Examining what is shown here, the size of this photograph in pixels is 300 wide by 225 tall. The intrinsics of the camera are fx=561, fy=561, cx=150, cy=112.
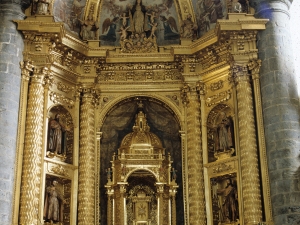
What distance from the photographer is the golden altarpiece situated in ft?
53.0

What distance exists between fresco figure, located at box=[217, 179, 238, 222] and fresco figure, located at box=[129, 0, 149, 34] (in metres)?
6.08

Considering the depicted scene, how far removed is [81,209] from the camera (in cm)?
1677

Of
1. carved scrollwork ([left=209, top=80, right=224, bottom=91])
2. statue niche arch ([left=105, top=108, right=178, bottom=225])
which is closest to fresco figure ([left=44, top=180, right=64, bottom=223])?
statue niche arch ([left=105, top=108, right=178, bottom=225])

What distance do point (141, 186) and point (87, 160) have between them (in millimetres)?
1923

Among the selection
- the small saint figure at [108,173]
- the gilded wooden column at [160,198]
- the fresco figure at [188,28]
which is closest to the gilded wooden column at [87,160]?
the small saint figure at [108,173]

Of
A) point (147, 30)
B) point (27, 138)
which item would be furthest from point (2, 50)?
point (147, 30)

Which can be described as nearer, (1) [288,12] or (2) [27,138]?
(2) [27,138]

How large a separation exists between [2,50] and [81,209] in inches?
205

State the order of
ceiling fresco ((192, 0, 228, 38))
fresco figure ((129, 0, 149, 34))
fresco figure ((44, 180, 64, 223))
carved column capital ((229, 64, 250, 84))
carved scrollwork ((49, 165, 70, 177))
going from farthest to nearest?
fresco figure ((129, 0, 149, 34)) → ceiling fresco ((192, 0, 228, 38)) → carved column capital ((229, 64, 250, 84)) → carved scrollwork ((49, 165, 70, 177)) → fresco figure ((44, 180, 64, 223))

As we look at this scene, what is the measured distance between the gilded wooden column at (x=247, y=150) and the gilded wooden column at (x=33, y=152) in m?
5.77

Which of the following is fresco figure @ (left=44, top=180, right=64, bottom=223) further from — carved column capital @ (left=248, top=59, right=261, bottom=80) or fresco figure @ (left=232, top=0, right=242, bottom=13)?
fresco figure @ (left=232, top=0, right=242, bottom=13)

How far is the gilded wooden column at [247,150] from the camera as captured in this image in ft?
50.2

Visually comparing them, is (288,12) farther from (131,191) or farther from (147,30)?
(131,191)

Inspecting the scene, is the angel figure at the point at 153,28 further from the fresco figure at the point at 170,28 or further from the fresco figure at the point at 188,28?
the fresco figure at the point at 188,28
